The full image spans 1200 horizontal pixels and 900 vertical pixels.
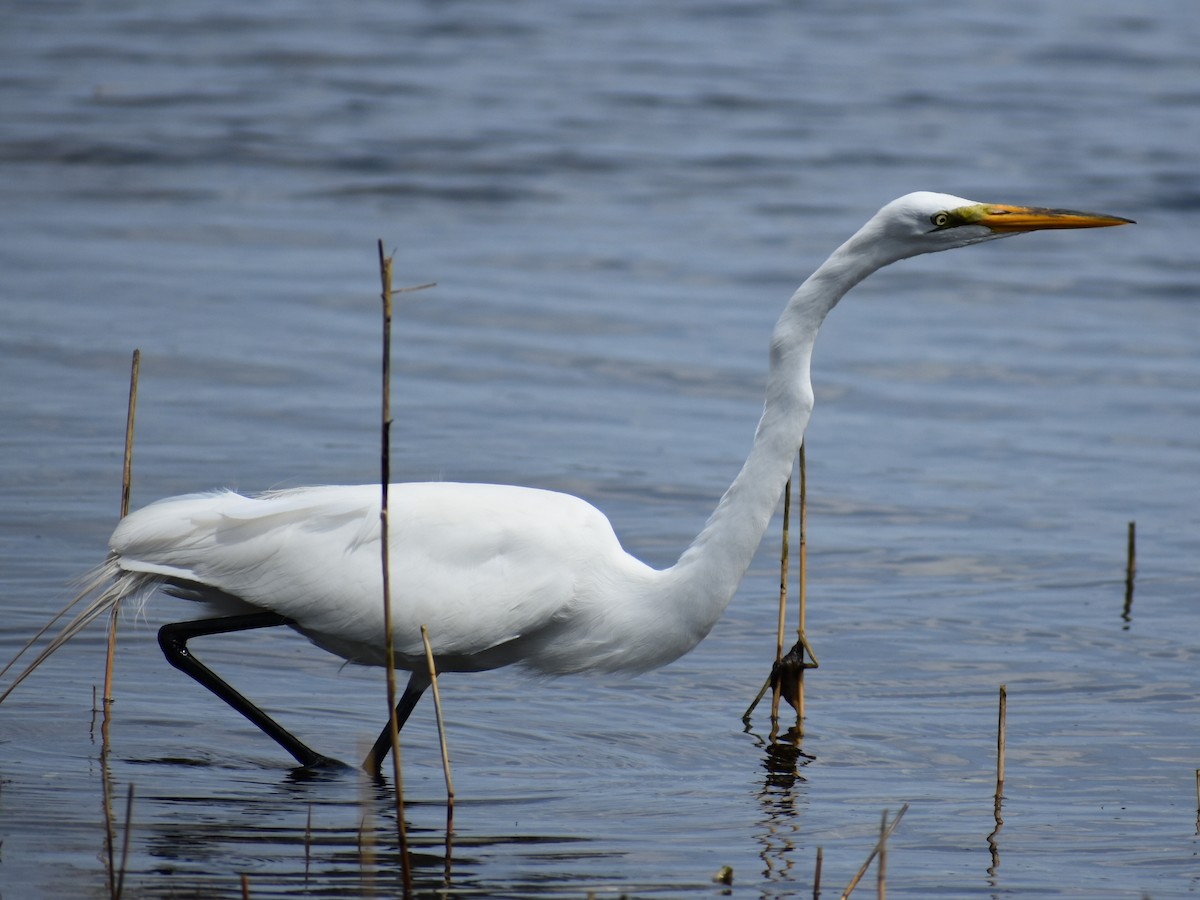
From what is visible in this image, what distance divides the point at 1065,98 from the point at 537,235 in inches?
355

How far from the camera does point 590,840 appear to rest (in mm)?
4680

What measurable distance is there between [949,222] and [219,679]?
2552 millimetres

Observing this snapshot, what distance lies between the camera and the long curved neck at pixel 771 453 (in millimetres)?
4801

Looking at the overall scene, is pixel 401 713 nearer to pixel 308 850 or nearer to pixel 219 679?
pixel 219 679

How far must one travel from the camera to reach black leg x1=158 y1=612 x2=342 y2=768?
5074 mm

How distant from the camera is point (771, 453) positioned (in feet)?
16.0

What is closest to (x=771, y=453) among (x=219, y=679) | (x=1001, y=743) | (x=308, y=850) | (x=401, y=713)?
(x=1001, y=743)

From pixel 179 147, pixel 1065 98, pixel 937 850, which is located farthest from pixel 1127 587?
pixel 1065 98

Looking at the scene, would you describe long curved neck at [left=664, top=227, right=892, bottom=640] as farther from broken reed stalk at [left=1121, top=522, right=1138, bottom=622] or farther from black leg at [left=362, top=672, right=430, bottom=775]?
broken reed stalk at [left=1121, top=522, right=1138, bottom=622]

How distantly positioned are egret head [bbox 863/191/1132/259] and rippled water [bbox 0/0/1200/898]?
169 centimetres

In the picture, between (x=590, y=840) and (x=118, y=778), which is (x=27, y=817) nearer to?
(x=118, y=778)

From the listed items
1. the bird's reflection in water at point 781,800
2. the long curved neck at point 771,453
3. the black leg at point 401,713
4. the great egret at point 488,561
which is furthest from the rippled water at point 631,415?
the long curved neck at point 771,453

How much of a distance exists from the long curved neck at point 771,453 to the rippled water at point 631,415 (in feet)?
2.20

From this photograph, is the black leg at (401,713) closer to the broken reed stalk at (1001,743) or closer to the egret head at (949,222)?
the broken reed stalk at (1001,743)
